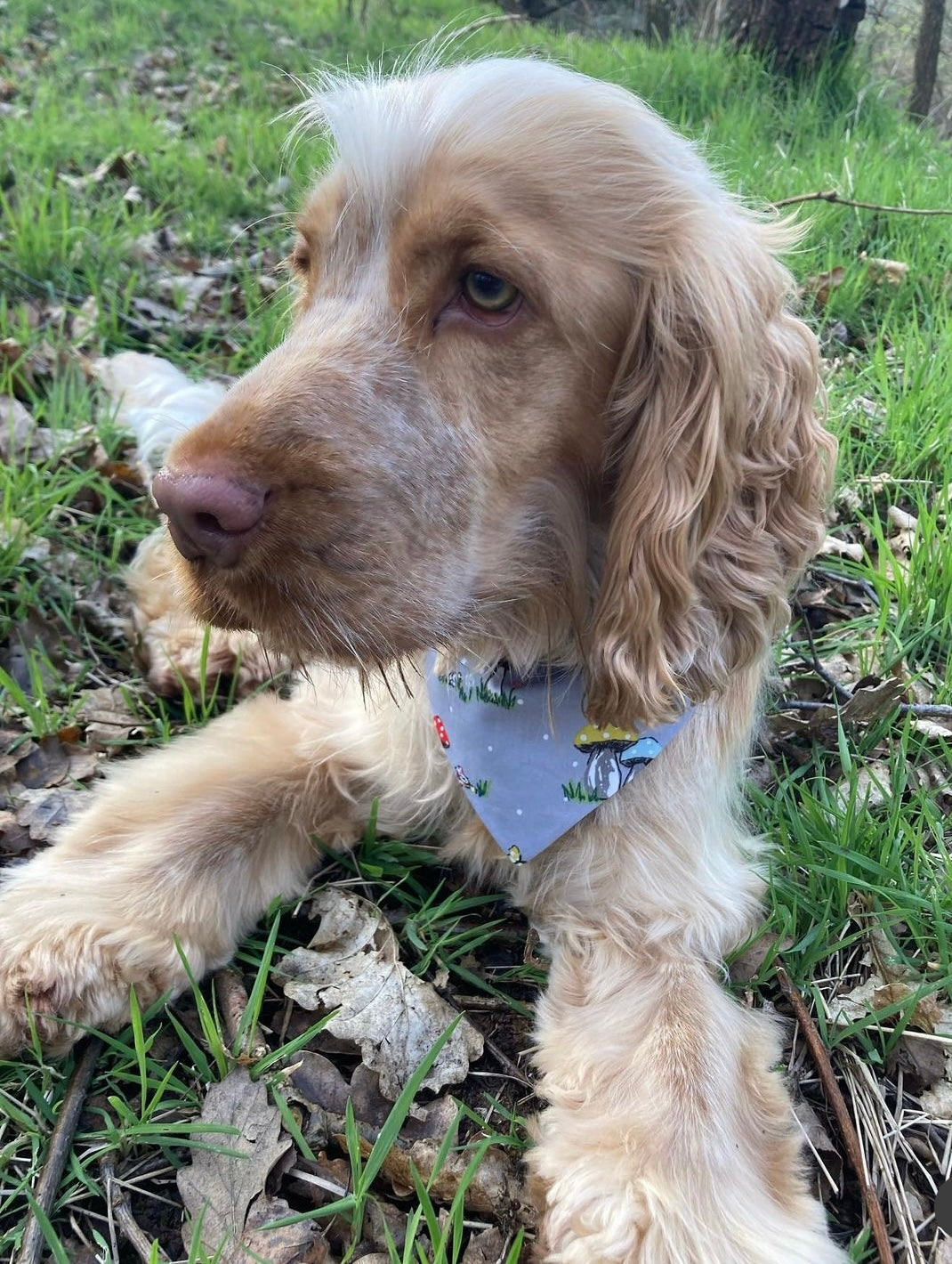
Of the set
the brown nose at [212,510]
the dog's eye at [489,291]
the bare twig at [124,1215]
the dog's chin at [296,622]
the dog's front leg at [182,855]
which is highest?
the dog's eye at [489,291]

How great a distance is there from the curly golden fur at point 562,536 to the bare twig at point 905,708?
49cm

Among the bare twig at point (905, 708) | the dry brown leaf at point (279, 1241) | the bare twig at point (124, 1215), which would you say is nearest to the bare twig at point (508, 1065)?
the dry brown leaf at point (279, 1241)

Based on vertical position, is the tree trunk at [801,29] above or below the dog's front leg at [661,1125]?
above

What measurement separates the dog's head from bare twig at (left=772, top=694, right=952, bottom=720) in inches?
26.8

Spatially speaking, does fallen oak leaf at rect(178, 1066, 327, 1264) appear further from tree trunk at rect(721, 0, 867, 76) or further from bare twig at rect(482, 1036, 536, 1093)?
tree trunk at rect(721, 0, 867, 76)

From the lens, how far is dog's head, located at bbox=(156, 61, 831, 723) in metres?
1.67

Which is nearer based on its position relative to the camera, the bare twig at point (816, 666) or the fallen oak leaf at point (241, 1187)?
the fallen oak leaf at point (241, 1187)

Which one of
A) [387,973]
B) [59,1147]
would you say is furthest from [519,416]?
[59,1147]

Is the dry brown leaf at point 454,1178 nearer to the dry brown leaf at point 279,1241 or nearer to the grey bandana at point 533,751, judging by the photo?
the dry brown leaf at point 279,1241

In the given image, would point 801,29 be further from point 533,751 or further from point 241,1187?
point 241,1187

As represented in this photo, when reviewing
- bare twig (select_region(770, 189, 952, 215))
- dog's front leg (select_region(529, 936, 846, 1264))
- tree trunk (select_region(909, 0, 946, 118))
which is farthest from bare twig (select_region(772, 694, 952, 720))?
tree trunk (select_region(909, 0, 946, 118))

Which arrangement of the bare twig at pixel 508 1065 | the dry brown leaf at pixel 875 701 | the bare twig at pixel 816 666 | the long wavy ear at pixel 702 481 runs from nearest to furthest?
the long wavy ear at pixel 702 481 < the bare twig at pixel 508 1065 < the dry brown leaf at pixel 875 701 < the bare twig at pixel 816 666

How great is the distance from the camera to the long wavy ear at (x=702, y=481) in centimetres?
185

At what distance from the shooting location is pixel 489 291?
68.6 inches
